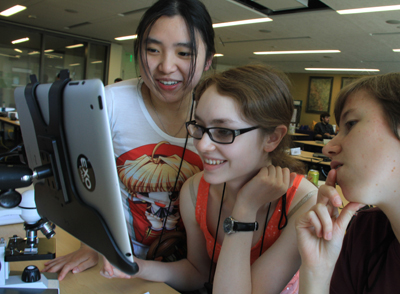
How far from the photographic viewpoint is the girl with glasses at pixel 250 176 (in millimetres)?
1052

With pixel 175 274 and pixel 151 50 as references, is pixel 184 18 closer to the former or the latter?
pixel 151 50

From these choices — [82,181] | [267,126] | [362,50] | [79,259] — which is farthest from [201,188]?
[362,50]

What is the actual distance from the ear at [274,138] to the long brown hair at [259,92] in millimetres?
19

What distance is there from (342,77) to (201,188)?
50.6ft

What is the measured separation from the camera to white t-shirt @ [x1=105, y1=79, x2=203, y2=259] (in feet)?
4.35

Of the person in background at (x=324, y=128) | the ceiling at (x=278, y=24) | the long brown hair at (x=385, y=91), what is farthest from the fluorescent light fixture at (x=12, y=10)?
the person in background at (x=324, y=128)

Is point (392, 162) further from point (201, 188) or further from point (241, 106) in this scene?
point (201, 188)

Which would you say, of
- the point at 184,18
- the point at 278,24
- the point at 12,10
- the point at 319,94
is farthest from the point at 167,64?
the point at 319,94

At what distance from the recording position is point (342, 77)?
48.5 feet

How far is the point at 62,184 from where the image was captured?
29.3 inches

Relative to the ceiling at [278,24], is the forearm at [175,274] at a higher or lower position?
lower

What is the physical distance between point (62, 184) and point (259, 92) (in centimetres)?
68

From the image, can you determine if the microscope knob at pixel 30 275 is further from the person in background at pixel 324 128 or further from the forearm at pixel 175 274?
the person in background at pixel 324 128

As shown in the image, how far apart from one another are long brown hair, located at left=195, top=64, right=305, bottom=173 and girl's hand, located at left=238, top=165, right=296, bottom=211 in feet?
0.50
